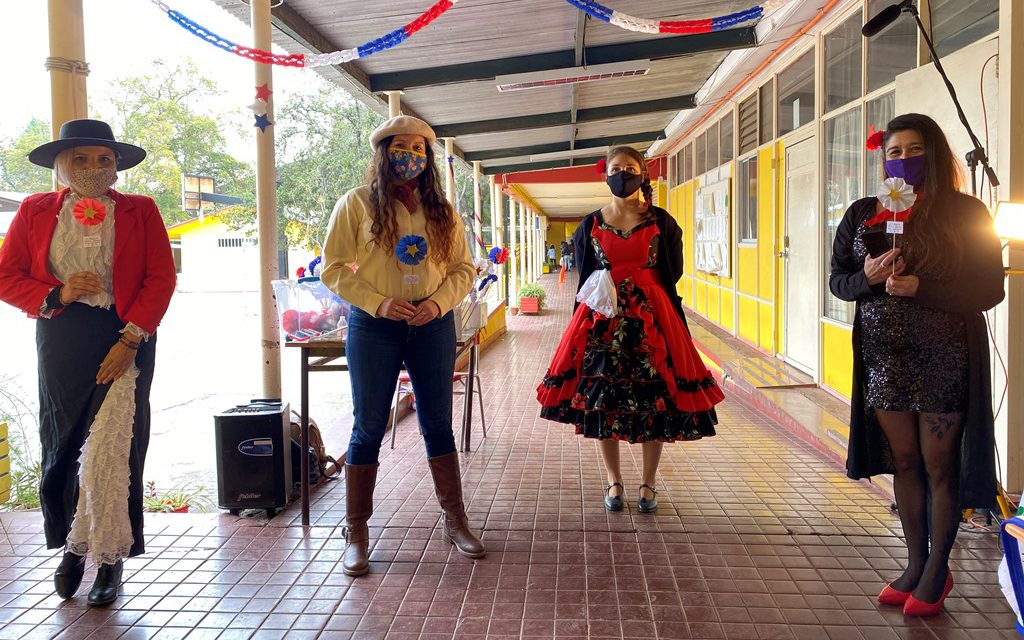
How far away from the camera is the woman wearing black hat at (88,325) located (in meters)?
2.55

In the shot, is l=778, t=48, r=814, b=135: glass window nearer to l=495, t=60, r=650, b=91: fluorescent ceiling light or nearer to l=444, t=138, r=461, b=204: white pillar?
l=495, t=60, r=650, b=91: fluorescent ceiling light

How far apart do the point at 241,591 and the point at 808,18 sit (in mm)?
5696

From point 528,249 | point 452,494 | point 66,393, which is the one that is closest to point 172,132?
point 66,393

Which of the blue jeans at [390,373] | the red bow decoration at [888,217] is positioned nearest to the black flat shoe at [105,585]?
the blue jeans at [390,373]

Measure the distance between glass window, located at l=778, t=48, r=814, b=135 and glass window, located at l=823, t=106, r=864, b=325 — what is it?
23.2 inches

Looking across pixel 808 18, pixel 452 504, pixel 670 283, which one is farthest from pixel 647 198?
pixel 808 18

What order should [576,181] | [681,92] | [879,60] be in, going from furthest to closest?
[576,181]
[681,92]
[879,60]

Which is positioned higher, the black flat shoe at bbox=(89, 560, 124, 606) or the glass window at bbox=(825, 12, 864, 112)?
the glass window at bbox=(825, 12, 864, 112)

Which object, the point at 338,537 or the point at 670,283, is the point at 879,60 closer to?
the point at 670,283

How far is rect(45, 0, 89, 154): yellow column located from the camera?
2.95 meters

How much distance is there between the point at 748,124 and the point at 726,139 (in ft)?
3.61

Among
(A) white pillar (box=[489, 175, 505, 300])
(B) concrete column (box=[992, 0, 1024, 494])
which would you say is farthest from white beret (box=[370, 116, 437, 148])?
(A) white pillar (box=[489, 175, 505, 300])

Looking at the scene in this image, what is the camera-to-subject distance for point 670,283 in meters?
3.35

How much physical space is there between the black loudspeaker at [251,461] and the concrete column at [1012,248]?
3.10 m
